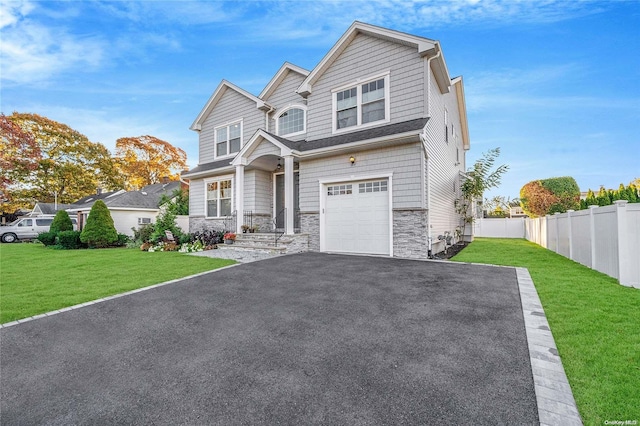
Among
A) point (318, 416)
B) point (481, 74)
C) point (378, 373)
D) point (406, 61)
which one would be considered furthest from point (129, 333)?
point (481, 74)

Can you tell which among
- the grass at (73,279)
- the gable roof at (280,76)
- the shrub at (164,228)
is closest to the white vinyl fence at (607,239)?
the grass at (73,279)

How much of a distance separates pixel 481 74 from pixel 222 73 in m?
13.6

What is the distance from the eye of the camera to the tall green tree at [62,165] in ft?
92.0

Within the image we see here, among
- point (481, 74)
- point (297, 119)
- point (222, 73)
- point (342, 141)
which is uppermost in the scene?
point (222, 73)

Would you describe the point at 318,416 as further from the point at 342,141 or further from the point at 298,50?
the point at 298,50

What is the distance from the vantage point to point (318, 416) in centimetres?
198

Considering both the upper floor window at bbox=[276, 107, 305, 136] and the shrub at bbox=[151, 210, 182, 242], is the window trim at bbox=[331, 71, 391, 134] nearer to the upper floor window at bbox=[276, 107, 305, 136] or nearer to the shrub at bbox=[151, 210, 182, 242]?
the upper floor window at bbox=[276, 107, 305, 136]

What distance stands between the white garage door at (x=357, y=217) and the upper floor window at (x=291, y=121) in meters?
3.88

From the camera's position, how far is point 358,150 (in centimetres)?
955

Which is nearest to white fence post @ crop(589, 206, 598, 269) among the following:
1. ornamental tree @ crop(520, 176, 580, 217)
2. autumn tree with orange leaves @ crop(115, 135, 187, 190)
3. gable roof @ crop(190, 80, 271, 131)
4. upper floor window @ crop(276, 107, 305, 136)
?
upper floor window @ crop(276, 107, 305, 136)

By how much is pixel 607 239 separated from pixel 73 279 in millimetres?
12601

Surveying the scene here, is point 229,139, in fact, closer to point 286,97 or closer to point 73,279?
point 286,97

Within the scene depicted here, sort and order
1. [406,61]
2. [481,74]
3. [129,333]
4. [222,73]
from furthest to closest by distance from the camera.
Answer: [222,73] → [481,74] → [406,61] → [129,333]

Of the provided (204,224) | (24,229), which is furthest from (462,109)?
(24,229)
